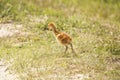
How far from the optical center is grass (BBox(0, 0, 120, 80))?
7418 mm

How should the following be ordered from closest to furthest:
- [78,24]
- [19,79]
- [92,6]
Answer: [19,79], [78,24], [92,6]

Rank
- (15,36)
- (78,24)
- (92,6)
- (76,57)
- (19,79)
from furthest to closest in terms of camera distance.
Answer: (92,6) → (78,24) → (15,36) → (76,57) → (19,79)

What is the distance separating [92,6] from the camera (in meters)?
14.1

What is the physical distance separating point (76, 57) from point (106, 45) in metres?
0.62

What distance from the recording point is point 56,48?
8398 mm

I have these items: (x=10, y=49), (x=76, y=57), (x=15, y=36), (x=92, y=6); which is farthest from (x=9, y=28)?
(x=92, y=6)

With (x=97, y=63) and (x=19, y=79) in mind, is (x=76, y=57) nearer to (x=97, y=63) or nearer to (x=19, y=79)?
(x=97, y=63)

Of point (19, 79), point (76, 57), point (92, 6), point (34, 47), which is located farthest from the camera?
point (92, 6)

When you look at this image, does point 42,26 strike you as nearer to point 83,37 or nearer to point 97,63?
point 83,37

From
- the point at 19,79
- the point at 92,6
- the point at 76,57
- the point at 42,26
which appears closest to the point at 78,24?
the point at 42,26

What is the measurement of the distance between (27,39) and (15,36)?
30 centimetres

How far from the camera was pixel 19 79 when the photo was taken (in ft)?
23.7

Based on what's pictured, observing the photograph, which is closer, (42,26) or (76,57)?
(76,57)

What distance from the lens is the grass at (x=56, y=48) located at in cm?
742
